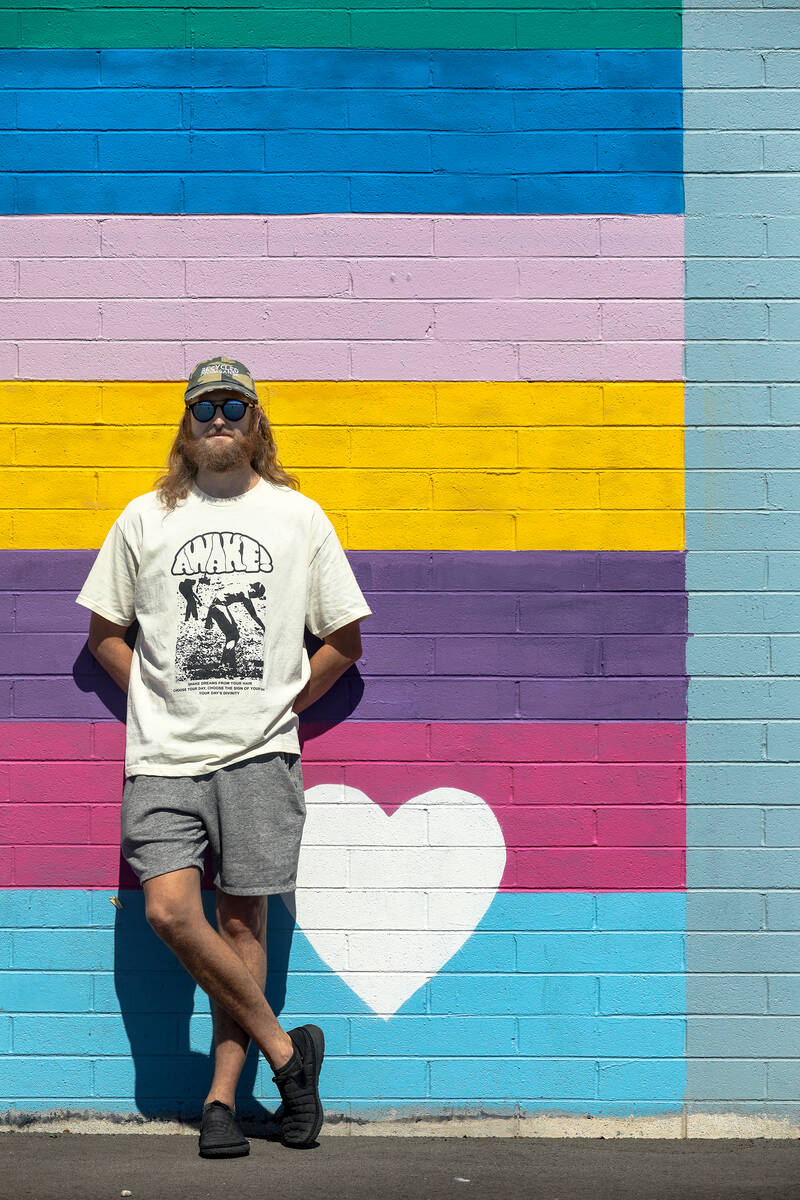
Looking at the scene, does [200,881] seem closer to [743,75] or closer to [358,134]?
[358,134]

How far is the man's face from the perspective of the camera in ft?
13.3

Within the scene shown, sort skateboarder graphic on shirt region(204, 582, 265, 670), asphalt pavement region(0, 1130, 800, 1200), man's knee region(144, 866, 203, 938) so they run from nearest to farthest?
1. asphalt pavement region(0, 1130, 800, 1200)
2. man's knee region(144, 866, 203, 938)
3. skateboarder graphic on shirt region(204, 582, 265, 670)

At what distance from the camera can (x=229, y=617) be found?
13.1 ft

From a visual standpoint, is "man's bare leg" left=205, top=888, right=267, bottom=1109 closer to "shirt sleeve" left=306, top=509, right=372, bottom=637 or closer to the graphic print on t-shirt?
the graphic print on t-shirt

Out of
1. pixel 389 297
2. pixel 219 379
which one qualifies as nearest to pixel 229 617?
pixel 219 379

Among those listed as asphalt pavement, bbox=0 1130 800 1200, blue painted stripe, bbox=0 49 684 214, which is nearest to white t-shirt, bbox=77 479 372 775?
blue painted stripe, bbox=0 49 684 214

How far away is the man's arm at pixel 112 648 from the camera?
4137 millimetres

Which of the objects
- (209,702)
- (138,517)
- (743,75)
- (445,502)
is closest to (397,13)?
(743,75)

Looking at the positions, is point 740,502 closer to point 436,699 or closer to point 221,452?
point 436,699

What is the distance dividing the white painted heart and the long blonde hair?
41.8 inches

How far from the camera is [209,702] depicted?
3936 mm

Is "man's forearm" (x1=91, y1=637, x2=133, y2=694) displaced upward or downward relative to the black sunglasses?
downward

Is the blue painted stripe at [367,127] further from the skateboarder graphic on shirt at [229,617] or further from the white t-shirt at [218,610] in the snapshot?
the skateboarder graphic on shirt at [229,617]

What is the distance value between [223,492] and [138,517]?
0.29m
